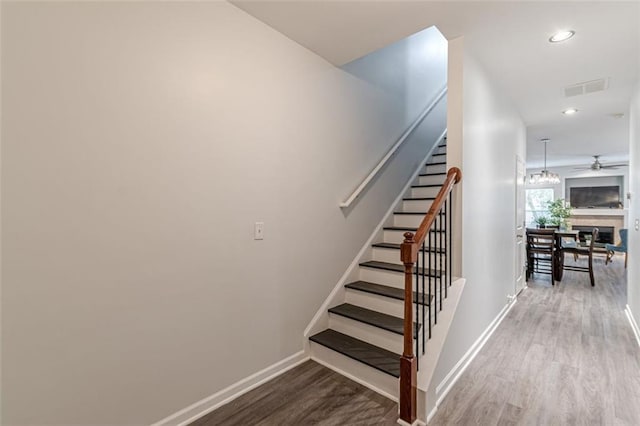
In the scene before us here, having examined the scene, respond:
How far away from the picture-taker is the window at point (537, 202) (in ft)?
32.3

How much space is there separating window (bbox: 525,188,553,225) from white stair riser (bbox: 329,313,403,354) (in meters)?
9.85

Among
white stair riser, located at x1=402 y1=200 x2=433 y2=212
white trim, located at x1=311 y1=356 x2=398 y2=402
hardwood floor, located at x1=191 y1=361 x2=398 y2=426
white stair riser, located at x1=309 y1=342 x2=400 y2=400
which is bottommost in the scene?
hardwood floor, located at x1=191 y1=361 x2=398 y2=426

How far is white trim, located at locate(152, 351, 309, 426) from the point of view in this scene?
5.75ft

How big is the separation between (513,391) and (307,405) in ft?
4.69

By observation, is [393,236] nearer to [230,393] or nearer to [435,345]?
[435,345]

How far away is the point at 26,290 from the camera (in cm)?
125

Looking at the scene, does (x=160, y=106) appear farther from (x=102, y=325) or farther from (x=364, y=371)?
(x=364, y=371)

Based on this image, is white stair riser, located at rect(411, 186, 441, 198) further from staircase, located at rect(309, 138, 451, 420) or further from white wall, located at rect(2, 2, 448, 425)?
white wall, located at rect(2, 2, 448, 425)

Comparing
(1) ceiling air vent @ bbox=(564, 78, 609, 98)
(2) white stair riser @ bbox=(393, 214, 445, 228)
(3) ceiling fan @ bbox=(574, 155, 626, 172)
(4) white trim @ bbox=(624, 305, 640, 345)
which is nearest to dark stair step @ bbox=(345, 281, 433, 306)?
(2) white stair riser @ bbox=(393, 214, 445, 228)

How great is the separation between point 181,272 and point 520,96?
13.3 feet

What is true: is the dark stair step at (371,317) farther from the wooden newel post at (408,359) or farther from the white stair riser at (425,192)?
the white stair riser at (425,192)

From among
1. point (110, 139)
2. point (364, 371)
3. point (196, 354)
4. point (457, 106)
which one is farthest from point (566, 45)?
point (196, 354)

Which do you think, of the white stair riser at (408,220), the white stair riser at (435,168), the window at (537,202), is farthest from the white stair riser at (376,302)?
the window at (537,202)

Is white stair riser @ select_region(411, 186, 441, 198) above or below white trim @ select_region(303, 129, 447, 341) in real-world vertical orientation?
above
